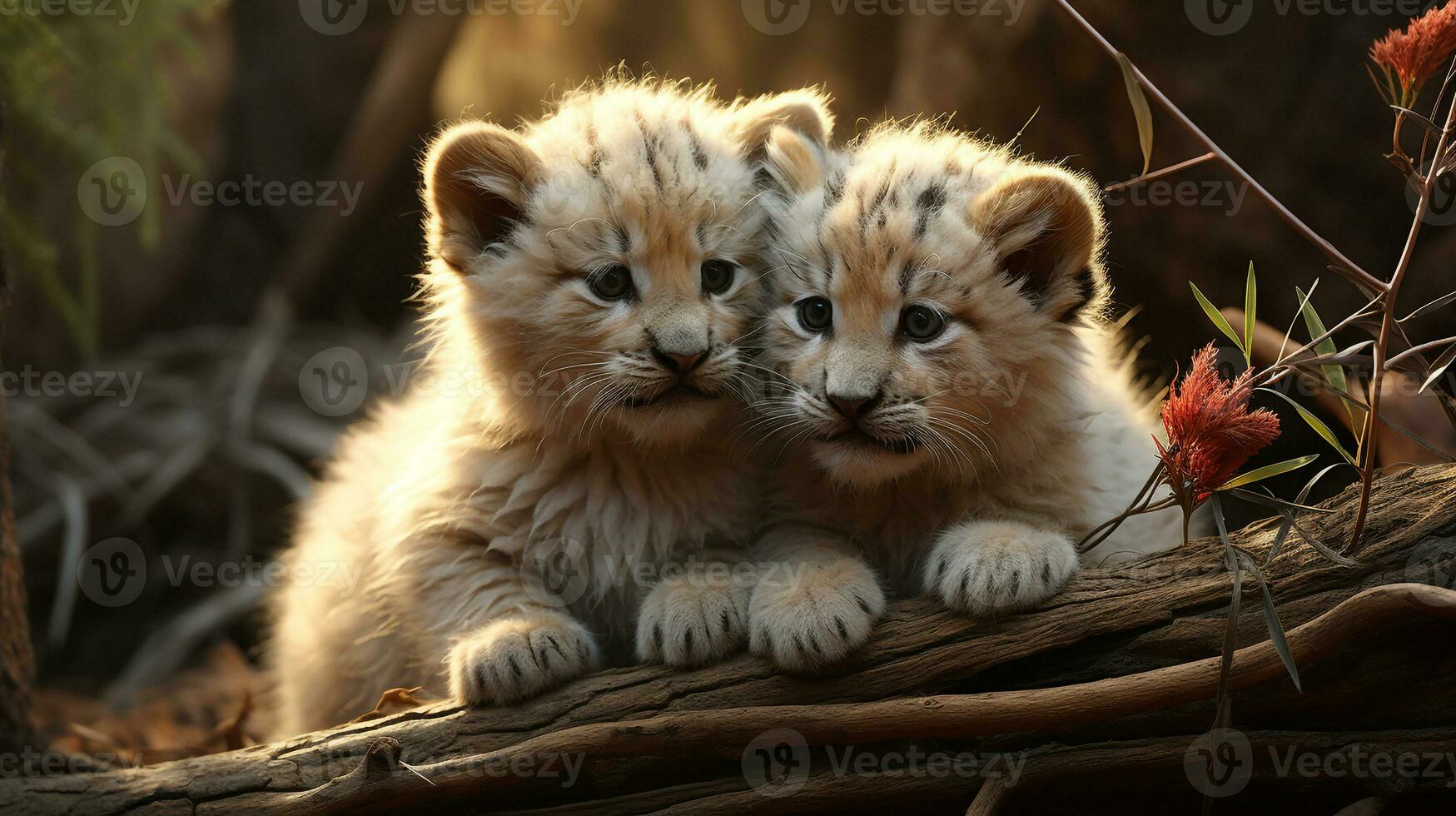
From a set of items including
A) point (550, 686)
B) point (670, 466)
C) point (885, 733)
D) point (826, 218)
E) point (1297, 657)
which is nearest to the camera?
point (1297, 657)

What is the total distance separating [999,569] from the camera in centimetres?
233

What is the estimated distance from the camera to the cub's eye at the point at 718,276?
276cm

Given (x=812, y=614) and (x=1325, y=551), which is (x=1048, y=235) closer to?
(x=1325, y=551)

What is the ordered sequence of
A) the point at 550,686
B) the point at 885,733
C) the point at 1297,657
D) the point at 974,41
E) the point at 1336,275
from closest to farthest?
the point at 1297,657, the point at 885,733, the point at 550,686, the point at 1336,275, the point at 974,41

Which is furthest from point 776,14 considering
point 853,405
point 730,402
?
point 853,405

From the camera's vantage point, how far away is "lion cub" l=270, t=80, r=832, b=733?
2.58 metres

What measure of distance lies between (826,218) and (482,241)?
36.8 inches

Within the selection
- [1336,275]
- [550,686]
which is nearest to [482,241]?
[550,686]

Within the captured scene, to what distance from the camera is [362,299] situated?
650 centimetres

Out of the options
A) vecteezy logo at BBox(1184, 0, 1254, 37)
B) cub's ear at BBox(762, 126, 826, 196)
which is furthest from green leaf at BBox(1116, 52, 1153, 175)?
vecteezy logo at BBox(1184, 0, 1254, 37)

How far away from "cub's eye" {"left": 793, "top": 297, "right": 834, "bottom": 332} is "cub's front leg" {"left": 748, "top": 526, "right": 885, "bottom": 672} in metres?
0.56

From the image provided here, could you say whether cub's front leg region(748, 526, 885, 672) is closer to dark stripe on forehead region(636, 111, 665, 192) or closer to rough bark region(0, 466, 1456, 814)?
rough bark region(0, 466, 1456, 814)

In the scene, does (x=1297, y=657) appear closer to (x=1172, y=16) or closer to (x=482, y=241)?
(x=482, y=241)

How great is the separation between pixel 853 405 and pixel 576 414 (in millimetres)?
742
